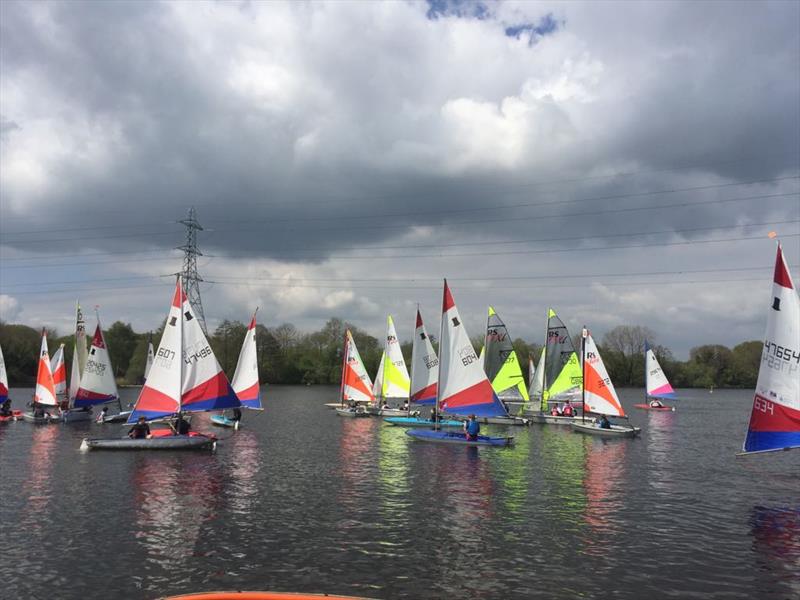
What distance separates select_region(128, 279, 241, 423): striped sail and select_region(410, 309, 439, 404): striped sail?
63.0 feet

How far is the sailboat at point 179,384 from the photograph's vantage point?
135 ft

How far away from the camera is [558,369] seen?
230 feet

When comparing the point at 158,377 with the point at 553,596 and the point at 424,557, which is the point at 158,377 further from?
the point at 553,596

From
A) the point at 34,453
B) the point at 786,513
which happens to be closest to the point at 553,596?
the point at 786,513

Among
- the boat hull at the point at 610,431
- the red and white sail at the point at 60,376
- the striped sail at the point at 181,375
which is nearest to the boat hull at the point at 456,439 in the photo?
the boat hull at the point at 610,431

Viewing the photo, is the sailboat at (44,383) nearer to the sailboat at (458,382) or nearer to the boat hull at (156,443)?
the boat hull at (156,443)

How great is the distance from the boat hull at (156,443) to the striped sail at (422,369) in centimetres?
2152

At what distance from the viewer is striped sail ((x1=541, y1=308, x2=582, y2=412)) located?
6912 centimetres

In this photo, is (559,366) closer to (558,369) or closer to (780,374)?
(558,369)

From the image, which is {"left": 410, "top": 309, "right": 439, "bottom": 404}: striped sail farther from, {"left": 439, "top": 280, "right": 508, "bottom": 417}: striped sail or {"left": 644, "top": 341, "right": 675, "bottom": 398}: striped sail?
{"left": 644, "top": 341, "right": 675, "bottom": 398}: striped sail

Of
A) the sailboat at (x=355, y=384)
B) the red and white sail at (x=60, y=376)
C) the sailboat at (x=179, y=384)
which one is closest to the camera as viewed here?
the sailboat at (x=179, y=384)

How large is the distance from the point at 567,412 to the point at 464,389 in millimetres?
24740

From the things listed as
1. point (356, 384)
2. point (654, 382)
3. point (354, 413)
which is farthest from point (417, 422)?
point (654, 382)

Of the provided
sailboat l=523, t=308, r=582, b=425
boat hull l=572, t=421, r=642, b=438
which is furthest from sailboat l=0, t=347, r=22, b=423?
boat hull l=572, t=421, r=642, b=438
